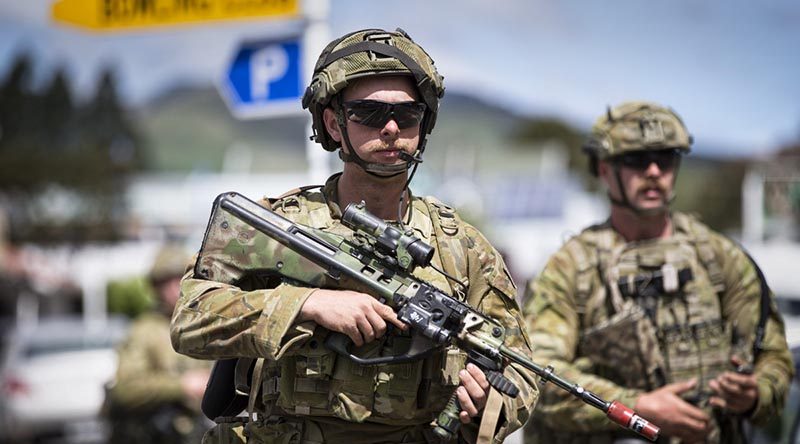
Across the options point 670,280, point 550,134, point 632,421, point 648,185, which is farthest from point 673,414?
point 550,134

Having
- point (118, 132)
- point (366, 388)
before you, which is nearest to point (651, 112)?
point (366, 388)

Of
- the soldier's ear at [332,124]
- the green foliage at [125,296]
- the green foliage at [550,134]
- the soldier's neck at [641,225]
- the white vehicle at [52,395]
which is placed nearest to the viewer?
the soldier's ear at [332,124]

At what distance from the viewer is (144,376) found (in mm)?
6930

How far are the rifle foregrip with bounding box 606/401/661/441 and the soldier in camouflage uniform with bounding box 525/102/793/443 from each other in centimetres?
136

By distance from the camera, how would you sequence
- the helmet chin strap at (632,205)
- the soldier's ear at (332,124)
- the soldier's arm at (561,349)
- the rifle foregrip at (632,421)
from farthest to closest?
1. the helmet chin strap at (632,205)
2. the soldier's arm at (561,349)
3. the soldier's ear at (332,124)
4. the rifle foregrip at (632,421)

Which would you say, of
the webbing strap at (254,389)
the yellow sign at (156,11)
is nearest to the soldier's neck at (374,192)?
the webbing strap at (254,389)

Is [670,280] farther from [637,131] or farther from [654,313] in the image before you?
[637,131]

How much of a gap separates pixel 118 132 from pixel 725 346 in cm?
5972

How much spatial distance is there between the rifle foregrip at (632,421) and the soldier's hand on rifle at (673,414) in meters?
1.30

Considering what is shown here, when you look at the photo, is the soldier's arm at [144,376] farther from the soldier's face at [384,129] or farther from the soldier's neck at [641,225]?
the soldier's face at [384,129]

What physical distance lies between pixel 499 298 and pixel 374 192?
1.67ft

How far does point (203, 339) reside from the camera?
314 centimetres

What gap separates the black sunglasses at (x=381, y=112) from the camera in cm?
325

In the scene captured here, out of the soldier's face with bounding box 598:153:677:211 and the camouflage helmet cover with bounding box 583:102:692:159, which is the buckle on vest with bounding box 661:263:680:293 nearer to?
the soldier's face with bounding box 598:153:677:211
